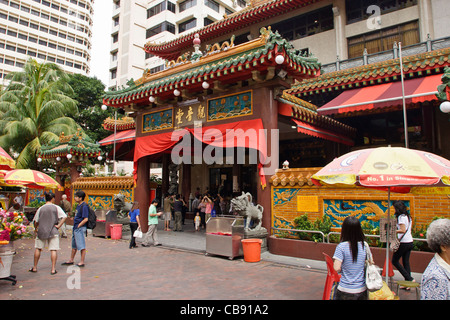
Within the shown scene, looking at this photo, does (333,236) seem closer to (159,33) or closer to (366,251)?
(366,251)

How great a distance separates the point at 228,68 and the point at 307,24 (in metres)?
10.2

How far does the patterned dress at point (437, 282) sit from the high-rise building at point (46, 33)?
5719 centimetres

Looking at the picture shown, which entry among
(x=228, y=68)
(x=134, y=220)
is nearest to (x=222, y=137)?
Answer: (x=228, y=68)

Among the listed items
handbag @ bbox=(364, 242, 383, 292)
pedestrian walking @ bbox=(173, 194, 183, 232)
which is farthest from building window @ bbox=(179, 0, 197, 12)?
handbag @ bbox=(364, 242, 383, 292)

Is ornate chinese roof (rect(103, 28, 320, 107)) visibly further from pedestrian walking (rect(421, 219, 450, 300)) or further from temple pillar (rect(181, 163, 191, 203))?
temple pillar (rect(181, 163, 191, 203))

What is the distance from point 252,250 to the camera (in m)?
8.02

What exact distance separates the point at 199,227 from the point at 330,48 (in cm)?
1146

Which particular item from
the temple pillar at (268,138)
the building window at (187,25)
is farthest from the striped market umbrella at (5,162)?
the building window at (187,25)

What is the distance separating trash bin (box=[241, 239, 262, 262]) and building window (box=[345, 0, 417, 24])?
43.5 feet

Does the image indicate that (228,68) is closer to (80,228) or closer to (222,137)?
(222,137)

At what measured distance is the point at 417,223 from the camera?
6996 millimetres

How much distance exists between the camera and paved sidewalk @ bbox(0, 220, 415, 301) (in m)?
5.45

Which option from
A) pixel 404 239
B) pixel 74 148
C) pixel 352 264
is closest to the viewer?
pixel 352 264
